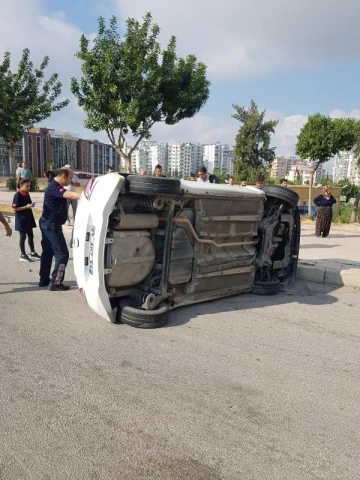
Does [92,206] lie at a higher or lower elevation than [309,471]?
higher

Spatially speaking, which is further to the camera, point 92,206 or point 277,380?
point 92,206

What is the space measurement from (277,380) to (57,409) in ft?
5.70

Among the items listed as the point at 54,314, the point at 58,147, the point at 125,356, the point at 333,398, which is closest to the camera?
the point at 333,398

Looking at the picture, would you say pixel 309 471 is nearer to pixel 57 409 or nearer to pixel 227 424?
→ pixel 227 424

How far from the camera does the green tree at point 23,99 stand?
2080 centimetres

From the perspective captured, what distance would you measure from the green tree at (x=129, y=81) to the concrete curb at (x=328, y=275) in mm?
9767

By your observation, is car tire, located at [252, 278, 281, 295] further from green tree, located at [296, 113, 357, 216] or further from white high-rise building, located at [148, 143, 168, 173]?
white high-rise building, located at [148, 143, 168, 173]

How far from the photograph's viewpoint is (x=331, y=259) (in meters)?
7.96

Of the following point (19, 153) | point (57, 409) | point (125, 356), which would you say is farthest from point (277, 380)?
point (19, 153)

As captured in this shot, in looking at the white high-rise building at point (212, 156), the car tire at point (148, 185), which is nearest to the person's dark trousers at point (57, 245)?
the car tire at point (148, 185)

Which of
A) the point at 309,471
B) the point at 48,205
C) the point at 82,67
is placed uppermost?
the point at 82,67

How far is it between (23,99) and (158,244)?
65.2ft

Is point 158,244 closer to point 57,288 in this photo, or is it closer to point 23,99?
point 57,288

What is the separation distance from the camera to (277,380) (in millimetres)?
3320
